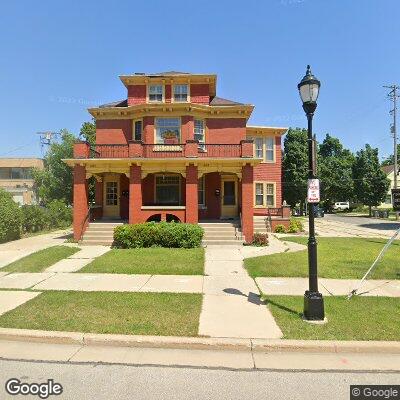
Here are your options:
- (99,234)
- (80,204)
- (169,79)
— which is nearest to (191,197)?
(99,234)

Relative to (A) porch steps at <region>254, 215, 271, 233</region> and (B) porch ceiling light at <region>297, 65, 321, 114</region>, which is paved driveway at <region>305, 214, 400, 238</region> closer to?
(A) porch steps at <region>254, 215, 271, 233</region>

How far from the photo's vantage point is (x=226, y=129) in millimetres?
19266

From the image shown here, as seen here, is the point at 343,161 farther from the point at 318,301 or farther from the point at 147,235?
the point at 318,301

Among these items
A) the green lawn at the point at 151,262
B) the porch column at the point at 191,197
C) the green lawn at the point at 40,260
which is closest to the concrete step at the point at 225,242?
the porch column at the point at 191,197

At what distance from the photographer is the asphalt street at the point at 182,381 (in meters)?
3.75

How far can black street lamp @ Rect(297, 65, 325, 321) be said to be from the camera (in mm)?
5750

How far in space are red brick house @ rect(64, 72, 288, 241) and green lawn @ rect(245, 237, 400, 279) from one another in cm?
479

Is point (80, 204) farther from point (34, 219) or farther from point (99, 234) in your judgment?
point (34, 219)

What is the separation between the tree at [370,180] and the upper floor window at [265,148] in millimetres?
27647

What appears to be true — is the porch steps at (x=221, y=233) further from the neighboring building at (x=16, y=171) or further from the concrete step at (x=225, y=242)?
the neighboring building at (x=16, y=171)

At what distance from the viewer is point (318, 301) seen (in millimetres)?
5762

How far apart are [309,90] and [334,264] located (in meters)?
6.74

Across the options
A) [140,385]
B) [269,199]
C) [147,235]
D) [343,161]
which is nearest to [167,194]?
[147,235]

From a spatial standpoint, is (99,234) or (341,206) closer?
(99,234)
